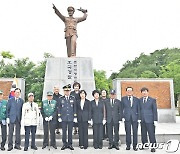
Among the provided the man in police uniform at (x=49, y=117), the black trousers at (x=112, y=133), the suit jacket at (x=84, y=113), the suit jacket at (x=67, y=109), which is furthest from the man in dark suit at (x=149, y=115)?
the man in police uniform at (x=49, y=117)

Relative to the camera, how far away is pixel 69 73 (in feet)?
27.6

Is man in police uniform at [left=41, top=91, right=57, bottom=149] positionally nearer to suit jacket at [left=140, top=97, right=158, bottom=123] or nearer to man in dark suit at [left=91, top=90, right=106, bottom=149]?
man in dark suit at [left=91, top=90, right=106, bottom=149]

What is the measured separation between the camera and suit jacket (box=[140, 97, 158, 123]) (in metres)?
5.68

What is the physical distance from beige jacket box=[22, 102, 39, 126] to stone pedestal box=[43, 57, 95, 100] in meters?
2.33

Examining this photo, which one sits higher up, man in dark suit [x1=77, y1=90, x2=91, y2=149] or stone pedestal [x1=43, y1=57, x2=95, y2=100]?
stone pedestal [x1=43, y1=57, x2=95, y2=100]

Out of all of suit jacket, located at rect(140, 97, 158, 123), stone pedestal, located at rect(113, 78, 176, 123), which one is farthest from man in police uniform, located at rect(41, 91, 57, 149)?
stone pedestal, located at rect(113, 78, 176, 123)

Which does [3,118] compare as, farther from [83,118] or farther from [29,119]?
[83,118]

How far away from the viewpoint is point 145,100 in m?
5.78

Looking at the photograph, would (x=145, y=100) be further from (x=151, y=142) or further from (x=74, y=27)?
(x=74, y=27)

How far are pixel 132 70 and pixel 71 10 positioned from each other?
128ft

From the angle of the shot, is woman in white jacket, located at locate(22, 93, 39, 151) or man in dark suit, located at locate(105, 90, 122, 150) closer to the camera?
woman in white jacket, located at locate(22, 93, 39, 151)

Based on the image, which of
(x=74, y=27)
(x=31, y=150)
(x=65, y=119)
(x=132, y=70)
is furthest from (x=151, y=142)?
(x=132, y=70)

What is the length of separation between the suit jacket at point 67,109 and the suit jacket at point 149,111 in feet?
4.81

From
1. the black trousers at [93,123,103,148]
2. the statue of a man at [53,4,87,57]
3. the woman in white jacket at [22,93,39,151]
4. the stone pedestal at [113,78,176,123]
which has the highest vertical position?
the statue of a man at [53,4,87,57]
